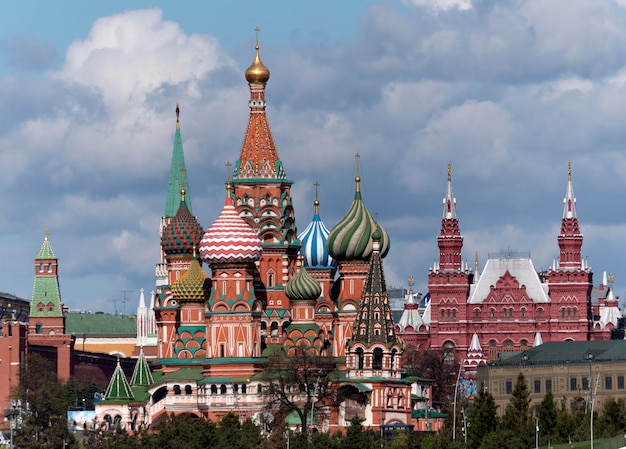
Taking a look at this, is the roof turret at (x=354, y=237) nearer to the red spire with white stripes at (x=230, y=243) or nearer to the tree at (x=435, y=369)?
the red spire with white stripes at (x=230, y=243)

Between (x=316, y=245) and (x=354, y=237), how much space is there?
251 inches

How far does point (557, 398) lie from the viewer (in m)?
142

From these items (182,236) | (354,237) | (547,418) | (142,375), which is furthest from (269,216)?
(547,418)

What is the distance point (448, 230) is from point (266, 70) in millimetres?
50467

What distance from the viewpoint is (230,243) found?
420 ft

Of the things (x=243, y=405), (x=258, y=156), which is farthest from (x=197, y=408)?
(x=258, y=156)

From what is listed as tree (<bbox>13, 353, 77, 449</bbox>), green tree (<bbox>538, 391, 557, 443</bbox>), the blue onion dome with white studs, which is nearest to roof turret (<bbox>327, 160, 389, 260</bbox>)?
the blue onion dome with white studs

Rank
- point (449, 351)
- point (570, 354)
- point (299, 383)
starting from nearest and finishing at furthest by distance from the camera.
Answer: point (299, 383) → point (570, 354) → point (449, 351)

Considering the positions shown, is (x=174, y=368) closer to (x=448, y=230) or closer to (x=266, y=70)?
(x=266, y=70)

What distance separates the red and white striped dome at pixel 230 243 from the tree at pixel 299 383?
565cm

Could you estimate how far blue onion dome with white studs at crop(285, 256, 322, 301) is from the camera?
129750mm

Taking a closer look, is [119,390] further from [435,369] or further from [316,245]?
[435,369]

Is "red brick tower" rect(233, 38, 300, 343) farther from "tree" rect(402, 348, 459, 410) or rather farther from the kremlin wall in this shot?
"tree" rect(402, 348, 459, 410)

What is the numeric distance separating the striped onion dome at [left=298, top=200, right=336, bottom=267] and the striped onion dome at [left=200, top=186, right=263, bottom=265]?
9693 mm
